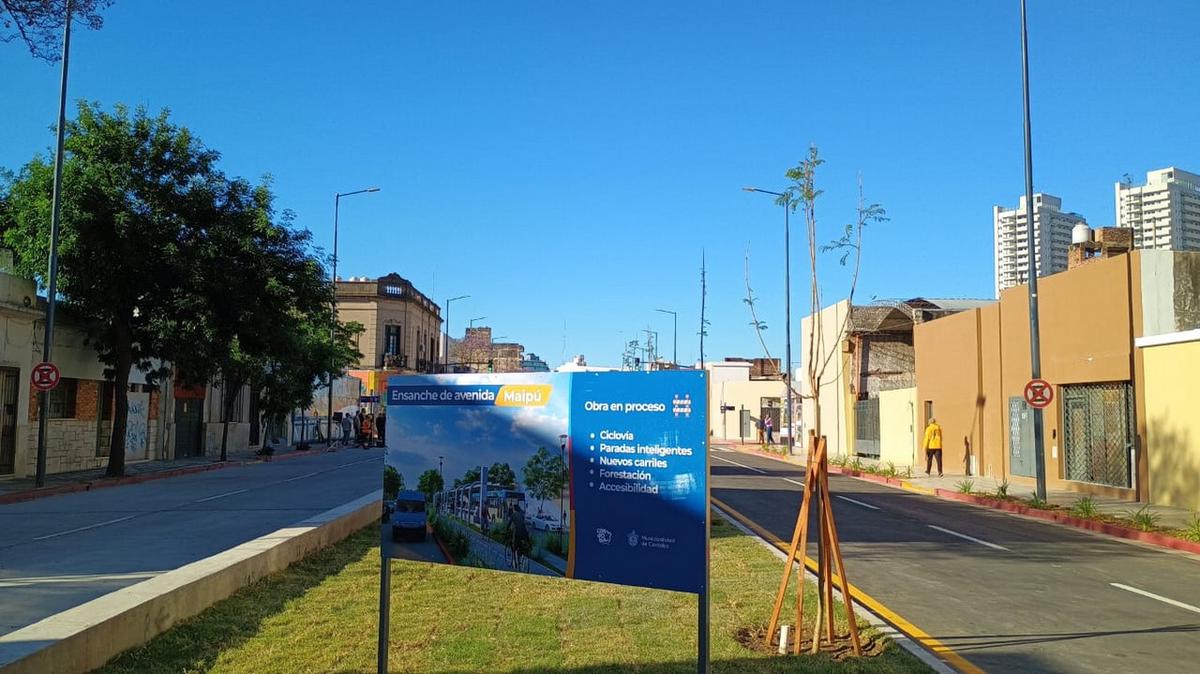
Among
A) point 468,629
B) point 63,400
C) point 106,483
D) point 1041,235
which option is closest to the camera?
point 468,629

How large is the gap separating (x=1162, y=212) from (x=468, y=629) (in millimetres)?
57493

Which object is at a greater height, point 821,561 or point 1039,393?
point 1039,393

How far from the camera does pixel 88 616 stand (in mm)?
6055

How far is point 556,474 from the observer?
5.40 m

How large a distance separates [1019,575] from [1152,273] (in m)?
12.5

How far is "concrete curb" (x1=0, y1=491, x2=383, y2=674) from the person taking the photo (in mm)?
5341

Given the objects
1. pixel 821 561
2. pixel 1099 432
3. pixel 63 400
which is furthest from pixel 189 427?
pixel 821 561

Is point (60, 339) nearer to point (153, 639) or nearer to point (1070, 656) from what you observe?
point (153, 639)

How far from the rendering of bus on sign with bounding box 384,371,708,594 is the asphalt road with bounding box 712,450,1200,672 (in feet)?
10.8

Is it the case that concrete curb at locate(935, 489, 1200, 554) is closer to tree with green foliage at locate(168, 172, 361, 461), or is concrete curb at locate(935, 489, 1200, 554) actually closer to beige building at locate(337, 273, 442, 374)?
tree with green foliage at locate(168, 172, 361, 461)

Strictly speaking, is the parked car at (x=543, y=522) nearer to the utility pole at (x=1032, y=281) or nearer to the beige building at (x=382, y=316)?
the utility pole at (x=1032, y=281)

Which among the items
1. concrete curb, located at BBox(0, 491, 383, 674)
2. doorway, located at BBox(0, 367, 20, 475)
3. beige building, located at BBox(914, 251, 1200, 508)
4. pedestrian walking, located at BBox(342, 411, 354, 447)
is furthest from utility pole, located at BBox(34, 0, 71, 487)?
pedestrian walking, located at BBox(342, 411, 354, 447)

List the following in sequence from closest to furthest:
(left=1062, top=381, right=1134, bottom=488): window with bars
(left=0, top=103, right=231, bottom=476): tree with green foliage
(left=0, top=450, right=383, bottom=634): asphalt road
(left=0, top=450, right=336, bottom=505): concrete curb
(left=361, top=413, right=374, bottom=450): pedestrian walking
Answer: (left=0, top=450, right=383, bottom=634): asphalt road < (left=0, top=450, right=336, bottom=505): concrete curb < (left=1062, top=381, right=1134, bottom=488): window with bars < (left=0, top=103, right=231, bottom=476): tree with green foliage < (left=361, top=413, right=374, bottom=450): pedestrian walking

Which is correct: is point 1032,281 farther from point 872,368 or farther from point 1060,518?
point 872,368
